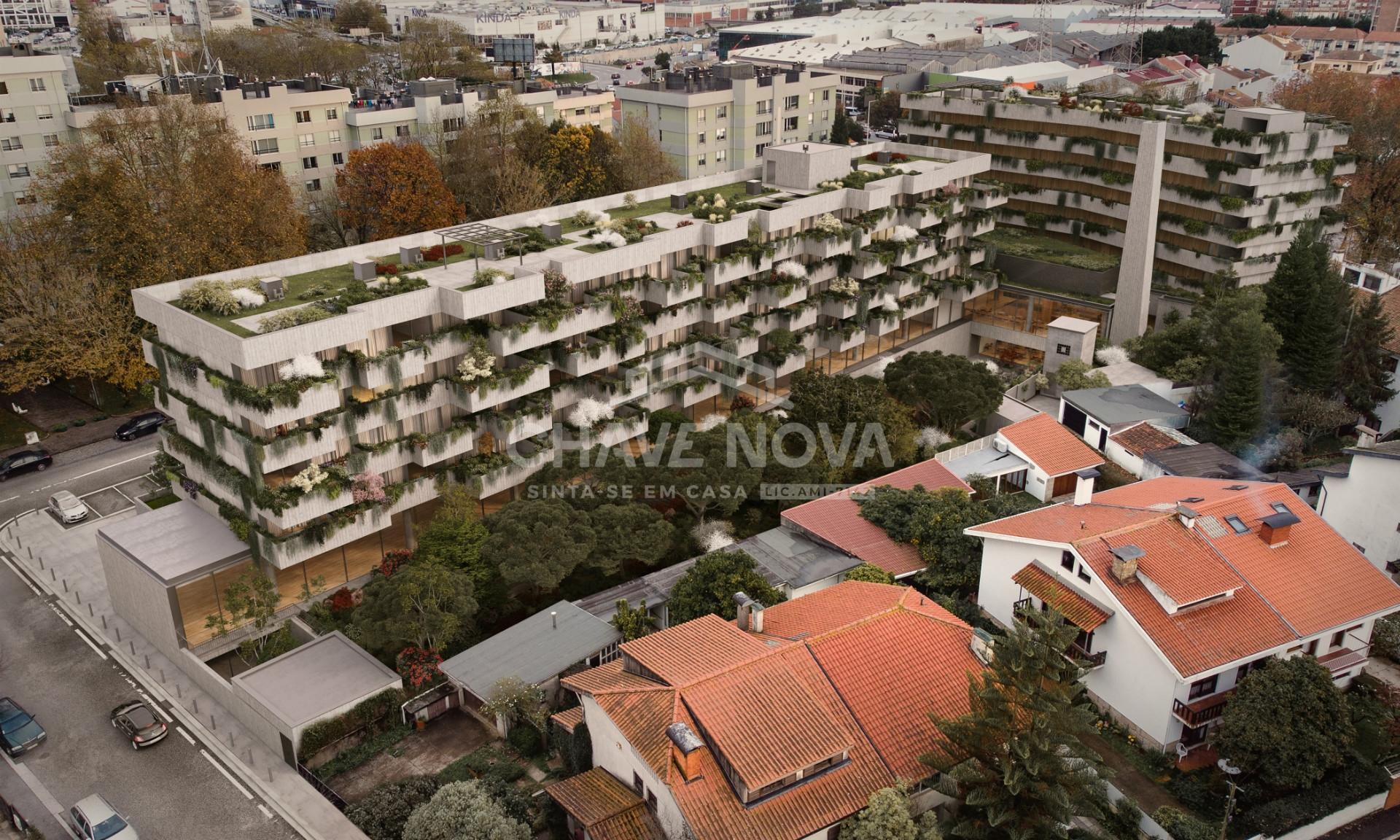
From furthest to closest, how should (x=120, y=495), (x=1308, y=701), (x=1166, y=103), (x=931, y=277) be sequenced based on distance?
(x=1166, y=103)
(x=931, y=277)
(x=120, y=495)
(x=1308, y=701)

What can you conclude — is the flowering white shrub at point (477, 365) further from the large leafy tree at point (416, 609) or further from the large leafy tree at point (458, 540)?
the large leafy tree at point (416, 609)

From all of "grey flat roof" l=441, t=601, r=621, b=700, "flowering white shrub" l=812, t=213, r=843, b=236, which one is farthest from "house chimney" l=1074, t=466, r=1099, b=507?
"grey flat roof" l=441, t=601, r=621, b=700

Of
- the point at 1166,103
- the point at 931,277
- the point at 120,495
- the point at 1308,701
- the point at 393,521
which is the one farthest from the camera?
the point at 1166,103

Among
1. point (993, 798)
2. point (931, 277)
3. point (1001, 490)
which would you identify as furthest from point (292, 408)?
point (931, 277)

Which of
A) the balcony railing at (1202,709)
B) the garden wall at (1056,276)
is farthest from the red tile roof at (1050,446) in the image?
the garden wall at (1056,276)

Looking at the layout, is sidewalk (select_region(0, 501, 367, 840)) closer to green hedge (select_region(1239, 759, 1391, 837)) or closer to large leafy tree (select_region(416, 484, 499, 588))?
large leafy tree (select_region(416, 484, 499, 588))

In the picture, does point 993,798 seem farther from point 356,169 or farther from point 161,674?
point 356,169

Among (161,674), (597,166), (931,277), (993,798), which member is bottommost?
(161,674)
